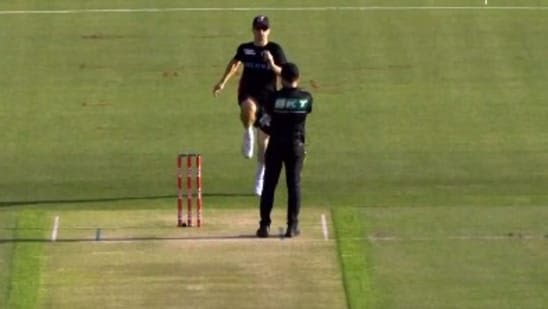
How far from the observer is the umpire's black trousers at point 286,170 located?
18.9 m

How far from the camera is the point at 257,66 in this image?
817 inches

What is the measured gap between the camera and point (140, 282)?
1761cm

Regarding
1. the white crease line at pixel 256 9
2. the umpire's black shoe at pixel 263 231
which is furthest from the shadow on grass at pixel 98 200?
the white crease line at pixel 256 9

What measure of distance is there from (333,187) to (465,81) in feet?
18.4

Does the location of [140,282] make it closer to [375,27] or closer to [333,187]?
[333,187]

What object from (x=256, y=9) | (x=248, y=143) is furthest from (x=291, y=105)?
(x=256, y=9)

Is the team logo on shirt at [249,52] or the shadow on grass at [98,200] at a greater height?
the team logo on shirt at [249,52]

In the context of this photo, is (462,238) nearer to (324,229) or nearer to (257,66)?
(324,229)

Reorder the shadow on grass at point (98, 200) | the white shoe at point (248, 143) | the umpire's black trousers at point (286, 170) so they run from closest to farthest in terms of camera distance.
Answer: the umpire's black trousers at point (286, 170), the shadow on grass at point (98, 200), the white shoe at point (248, 143)

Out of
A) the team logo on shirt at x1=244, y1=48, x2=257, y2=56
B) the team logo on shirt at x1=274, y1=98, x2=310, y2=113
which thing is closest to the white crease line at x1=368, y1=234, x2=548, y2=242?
the team logo on shirt at x1=274, y1=98, x2=310, y2=113

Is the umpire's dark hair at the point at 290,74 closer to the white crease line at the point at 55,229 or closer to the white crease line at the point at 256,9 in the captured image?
the white crease line at the point at 55,229

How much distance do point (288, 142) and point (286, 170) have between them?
0.30 m

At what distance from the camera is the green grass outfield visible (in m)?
17.7

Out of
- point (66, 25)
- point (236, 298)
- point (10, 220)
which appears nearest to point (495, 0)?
point (66, 25)
